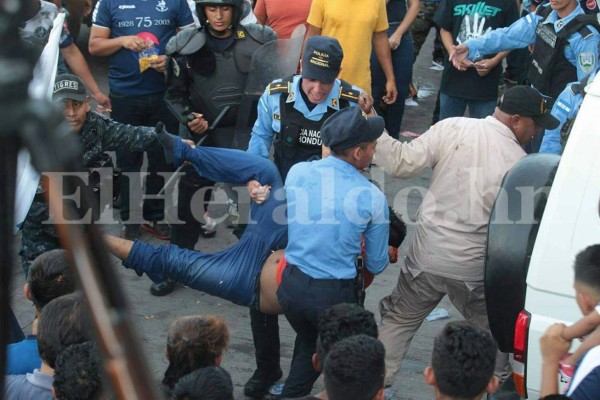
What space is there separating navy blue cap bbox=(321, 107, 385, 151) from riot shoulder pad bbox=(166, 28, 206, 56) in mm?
1872

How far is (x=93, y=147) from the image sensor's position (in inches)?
197

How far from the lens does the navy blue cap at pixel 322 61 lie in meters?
4.96

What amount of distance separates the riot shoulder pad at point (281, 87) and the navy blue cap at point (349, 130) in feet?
3.15

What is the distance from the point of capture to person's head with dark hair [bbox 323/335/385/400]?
2.99 m

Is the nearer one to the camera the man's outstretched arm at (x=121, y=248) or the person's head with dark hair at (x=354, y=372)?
the person's head with dark hair at (x=354, y=372)

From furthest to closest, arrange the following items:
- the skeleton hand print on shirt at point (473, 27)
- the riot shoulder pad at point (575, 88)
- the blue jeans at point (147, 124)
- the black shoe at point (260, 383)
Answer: the skeleton hand print on shirt at point (473, 27) < the blue jeans at point (147, 124) < the riot shoulder pad at point (575, 88) < the black shoe at point (260, 383)

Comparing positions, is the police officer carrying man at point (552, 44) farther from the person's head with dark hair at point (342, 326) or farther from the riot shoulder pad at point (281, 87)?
the person's head with dark hair at point (342, 326)

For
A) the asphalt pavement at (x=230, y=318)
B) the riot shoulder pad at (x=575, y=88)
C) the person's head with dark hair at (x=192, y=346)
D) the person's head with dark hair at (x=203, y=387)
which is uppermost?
the riot shoulder pad at (x=575, y=88)

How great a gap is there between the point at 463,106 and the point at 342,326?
4398 millimetres

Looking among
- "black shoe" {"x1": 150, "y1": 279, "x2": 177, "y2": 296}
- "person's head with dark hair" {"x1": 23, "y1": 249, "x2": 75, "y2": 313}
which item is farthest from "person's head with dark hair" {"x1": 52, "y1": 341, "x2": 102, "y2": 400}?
"black shoe" {"x1": 150, "y1": 279, "x2": 177, "y2": 296}

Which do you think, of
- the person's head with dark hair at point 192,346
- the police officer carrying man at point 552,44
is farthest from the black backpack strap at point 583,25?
the person's head with dark hair at point 192,346

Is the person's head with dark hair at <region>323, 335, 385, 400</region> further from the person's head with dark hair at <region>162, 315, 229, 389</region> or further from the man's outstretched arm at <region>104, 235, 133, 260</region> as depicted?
the man's outstretched arm at <region>104, 235, 133, 260</region>

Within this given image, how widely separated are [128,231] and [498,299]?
11.7 ft

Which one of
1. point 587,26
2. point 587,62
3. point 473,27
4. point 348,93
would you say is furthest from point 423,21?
point 348,93
